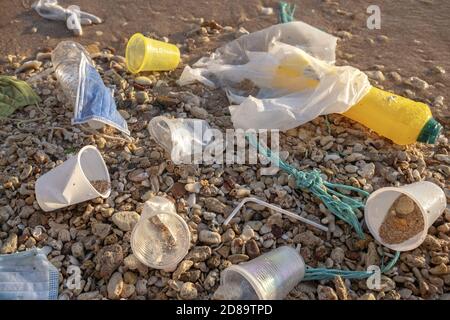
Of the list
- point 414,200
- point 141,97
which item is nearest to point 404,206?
point 414,200

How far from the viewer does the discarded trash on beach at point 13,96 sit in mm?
2672

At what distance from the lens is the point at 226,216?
7.19 feet

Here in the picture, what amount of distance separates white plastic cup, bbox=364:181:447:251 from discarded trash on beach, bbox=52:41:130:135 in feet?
3.90

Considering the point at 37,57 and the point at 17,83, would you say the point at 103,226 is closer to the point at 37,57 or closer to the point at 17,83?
the point at 17,83

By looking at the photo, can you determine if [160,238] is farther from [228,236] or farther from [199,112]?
[199,112]

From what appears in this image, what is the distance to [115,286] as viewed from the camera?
194 cm

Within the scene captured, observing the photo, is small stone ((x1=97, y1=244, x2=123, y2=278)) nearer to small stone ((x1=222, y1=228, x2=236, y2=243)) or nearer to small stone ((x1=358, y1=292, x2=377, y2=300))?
small stone ((x1=222, y1=228, x2=236, y2=243))

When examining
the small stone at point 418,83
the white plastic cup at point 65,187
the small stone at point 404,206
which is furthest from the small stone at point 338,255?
the small stone at point 418,83

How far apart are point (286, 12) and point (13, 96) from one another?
5.74 ft

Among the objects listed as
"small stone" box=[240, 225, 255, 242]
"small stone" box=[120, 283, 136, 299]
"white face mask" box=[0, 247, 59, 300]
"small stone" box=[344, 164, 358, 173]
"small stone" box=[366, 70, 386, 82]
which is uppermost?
"small stone" box=[366, 70, 386, 82]

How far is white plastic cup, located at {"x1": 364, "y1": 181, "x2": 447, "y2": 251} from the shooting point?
1.96 metres

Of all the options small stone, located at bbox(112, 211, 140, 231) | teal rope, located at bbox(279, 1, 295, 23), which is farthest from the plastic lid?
small stone, located at bbox(112, 211, 140, 231)

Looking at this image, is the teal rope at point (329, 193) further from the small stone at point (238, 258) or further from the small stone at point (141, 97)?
the small stone at point (141, 97)
